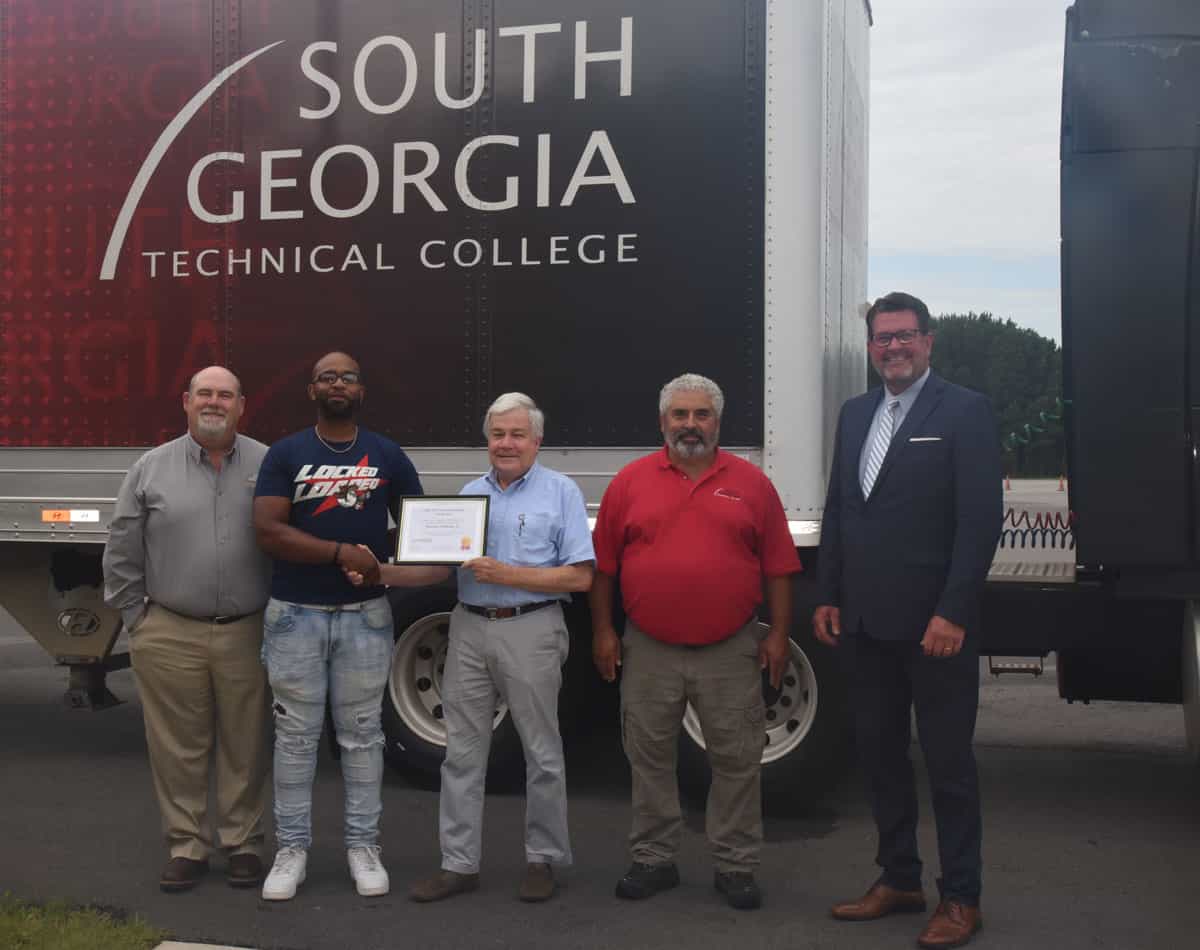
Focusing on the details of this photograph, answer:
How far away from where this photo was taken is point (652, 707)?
181 inches

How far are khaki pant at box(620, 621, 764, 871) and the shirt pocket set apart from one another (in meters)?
0.41

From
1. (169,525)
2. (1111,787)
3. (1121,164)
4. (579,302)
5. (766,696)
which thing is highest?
(1121,164)

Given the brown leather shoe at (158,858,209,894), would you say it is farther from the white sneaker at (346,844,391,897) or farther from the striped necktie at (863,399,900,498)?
the striped necktie at (863,399,900,498)

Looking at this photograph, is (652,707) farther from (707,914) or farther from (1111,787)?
(1111,787)

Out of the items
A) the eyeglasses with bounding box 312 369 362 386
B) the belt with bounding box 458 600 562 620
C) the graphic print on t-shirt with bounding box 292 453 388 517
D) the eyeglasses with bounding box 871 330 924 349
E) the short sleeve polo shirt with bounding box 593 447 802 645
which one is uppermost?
the eyeglasses with bounding box 871 330 924 349

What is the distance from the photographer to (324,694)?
15.4 ft

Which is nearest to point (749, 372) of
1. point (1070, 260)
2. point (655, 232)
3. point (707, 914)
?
point (655, 232)

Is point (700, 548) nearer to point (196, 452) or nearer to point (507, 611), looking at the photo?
point (507, 611)

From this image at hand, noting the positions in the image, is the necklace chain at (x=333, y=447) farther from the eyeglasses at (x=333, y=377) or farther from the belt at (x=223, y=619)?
the belt at (x=223, y=619)

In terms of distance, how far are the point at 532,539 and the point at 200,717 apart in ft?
4.58

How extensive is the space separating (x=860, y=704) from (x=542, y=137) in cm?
270

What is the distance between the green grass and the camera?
13.5ft

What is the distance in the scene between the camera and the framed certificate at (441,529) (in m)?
4.47

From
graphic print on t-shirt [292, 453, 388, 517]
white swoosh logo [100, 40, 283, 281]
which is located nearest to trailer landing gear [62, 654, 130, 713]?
white swoosh logo [100, 40, 283, 281]
